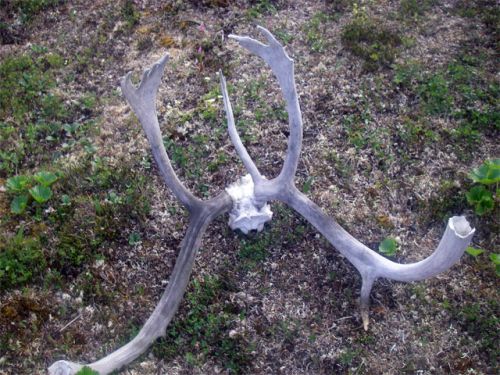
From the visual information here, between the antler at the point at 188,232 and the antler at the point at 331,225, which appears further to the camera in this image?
the antler at the point at 188,232

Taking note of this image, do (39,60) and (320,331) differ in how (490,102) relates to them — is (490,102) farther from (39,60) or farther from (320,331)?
(39,60)

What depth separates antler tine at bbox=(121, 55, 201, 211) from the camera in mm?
3172

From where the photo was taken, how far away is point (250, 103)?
4449 millimetres

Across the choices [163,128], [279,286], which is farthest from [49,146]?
[279,286]

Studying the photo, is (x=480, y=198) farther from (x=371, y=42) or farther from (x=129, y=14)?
(x=129, y=14)

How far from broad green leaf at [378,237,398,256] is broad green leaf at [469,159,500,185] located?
29.6 inches

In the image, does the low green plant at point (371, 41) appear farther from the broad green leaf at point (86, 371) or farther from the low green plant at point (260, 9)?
the broad green leaf at point (86, 371)

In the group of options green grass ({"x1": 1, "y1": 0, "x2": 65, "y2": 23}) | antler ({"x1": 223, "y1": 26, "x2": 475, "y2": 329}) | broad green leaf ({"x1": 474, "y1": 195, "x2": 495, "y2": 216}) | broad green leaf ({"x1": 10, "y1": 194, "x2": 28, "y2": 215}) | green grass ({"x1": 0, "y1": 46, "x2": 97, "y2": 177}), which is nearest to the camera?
antler ({"x1": 223, "y1": 26, "x2": 475, "y2": 329})

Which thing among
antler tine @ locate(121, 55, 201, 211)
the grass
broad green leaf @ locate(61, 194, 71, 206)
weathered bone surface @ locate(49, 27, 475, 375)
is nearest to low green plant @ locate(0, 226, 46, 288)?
broad green leaf @ locate(61, 194, 71, 206)

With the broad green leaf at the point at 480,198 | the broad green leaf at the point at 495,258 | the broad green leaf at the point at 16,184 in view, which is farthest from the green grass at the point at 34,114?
the broad green leaf at the point at 495,258

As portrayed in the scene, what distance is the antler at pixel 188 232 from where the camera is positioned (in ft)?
10.1

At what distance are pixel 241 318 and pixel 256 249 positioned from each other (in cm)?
48

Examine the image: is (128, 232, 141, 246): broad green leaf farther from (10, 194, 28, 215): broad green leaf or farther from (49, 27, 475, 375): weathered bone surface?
(10, 194, 28, 215): broad green leaf

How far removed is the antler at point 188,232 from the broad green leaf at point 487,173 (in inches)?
68.7
